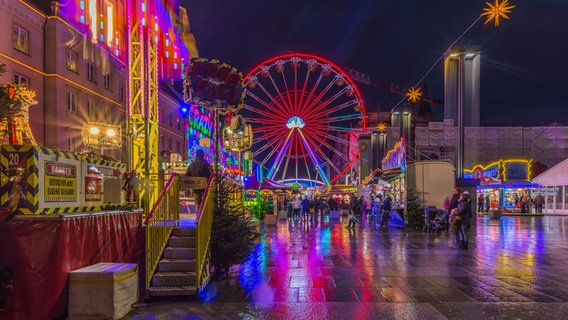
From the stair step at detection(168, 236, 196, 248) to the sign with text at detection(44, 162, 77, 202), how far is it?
2.07 meters

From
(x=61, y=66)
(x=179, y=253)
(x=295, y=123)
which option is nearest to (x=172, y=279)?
(x=179, y=253)

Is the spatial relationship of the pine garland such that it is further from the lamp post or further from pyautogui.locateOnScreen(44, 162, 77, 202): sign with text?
the lamp post

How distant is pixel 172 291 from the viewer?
22.7 feet

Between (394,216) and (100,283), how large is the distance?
762 inches

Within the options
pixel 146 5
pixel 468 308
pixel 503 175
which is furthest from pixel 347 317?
pixel 503 175

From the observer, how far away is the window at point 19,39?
21.5 m

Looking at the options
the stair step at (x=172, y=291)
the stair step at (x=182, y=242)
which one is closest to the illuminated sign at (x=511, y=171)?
the stair step at (x=182, y=242)

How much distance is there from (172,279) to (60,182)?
7.37ft

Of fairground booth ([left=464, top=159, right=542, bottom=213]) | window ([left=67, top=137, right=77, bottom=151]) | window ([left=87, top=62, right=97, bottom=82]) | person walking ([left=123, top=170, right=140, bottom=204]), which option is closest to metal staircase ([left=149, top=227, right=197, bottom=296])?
person walking ([left=123, top=170, right=140, bottom=204])

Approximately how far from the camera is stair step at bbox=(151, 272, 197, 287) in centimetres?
704

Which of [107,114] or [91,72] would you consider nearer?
[91,72]

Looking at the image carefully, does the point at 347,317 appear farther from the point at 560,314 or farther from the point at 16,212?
the point at 16,212

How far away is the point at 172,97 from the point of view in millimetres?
42219

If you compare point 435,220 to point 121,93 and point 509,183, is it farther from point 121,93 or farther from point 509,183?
point 121,93
